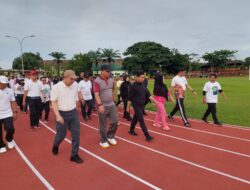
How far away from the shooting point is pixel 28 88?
311 inches

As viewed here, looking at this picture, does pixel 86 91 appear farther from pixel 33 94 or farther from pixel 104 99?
pixel 104 99

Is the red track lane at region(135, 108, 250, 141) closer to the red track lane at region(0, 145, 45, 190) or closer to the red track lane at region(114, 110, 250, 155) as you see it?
the red track lane at region(114, 110, 250, 155)

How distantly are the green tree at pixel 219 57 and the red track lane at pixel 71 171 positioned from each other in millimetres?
86035

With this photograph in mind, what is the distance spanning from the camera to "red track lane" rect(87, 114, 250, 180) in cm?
451

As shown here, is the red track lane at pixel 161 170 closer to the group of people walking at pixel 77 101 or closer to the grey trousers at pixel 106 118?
the grey trousers at pixel 106 118

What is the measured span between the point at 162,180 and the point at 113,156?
58.0 inches

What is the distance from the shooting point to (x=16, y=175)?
4.41 metres

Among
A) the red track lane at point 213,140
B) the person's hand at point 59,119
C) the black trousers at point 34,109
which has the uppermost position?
the person's hand at point 59,119

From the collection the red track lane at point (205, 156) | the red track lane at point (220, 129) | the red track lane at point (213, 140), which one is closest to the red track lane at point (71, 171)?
the red track lane at point (205, 156)

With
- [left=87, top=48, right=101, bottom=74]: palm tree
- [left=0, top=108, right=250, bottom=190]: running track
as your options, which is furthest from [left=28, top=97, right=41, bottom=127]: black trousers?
[left=87, top=48, right=101, bottom=74]: palm tree

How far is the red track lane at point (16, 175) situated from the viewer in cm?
400

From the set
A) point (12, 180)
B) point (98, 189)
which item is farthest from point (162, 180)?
point (12, 180)

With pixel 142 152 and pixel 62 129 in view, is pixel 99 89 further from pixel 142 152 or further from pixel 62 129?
pixel 142 152

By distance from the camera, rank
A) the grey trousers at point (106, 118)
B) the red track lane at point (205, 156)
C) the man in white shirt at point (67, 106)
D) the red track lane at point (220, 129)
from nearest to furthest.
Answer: the red track lane at point (205, 156)
the man in white shirt at point (67, 106)
the grey trousers at point (106, 118)
the red track lane at point (220, 129)
